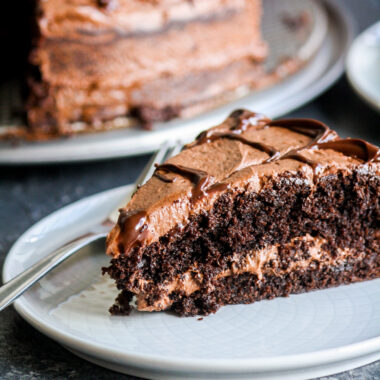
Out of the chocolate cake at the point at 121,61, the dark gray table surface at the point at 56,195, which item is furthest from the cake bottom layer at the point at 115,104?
the dark gray table surface at the point at 56,195

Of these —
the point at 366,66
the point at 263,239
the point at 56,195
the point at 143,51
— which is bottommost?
the point at 56,195

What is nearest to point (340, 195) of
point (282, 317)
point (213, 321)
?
point (282, 317)

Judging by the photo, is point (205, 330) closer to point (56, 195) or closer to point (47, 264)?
point (47, 264)

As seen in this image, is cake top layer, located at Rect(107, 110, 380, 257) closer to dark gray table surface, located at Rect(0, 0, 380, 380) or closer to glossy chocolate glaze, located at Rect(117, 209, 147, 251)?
glossy chocolate glaze, located at Rect(117, 209, 147, 251)

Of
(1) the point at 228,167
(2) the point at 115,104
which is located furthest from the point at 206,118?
(1) the point at 228,167

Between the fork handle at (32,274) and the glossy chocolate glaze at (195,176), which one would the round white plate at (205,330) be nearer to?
the fork handle at (32,274)

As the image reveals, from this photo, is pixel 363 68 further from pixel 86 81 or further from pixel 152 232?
pixel 152 232
